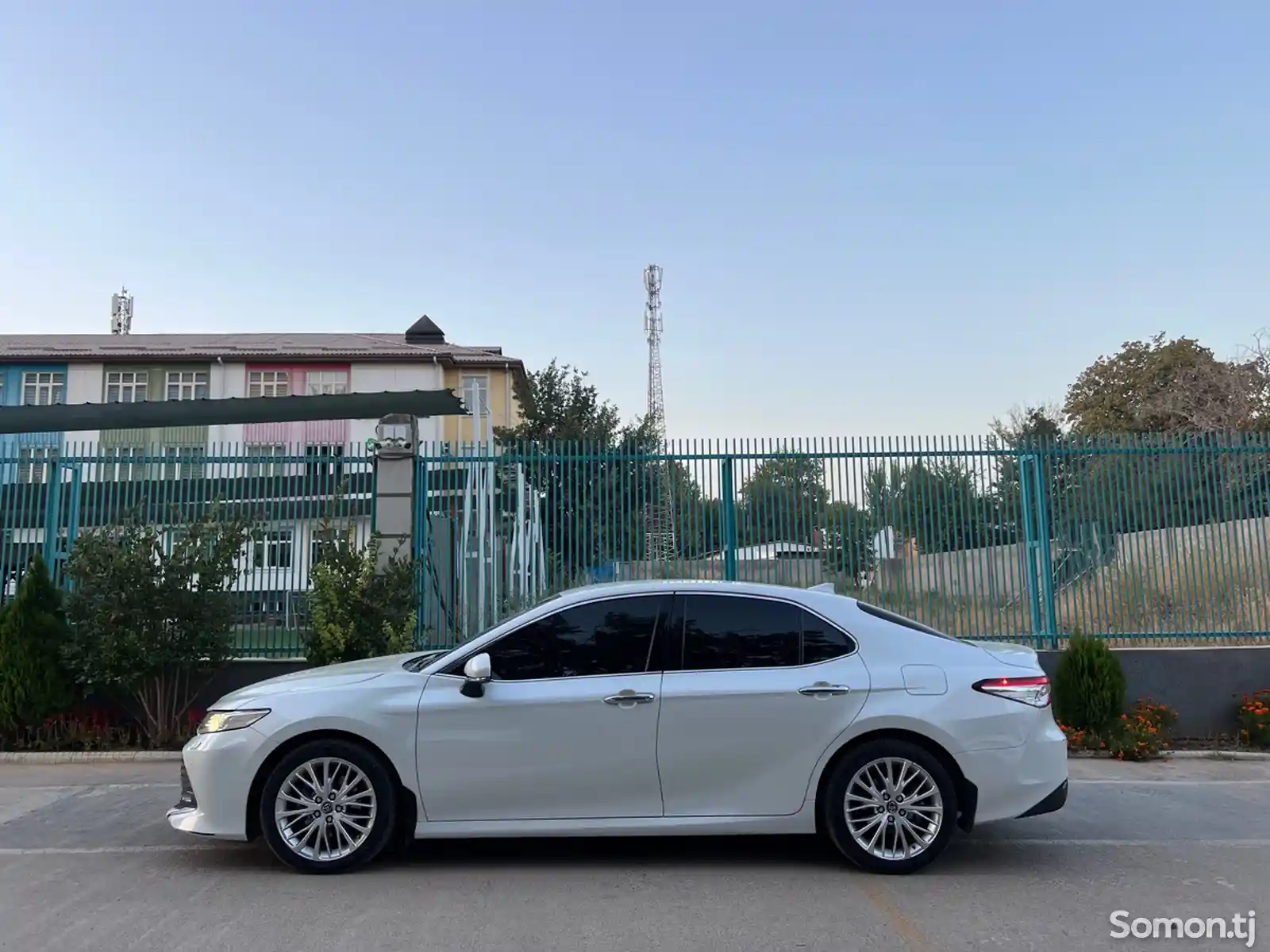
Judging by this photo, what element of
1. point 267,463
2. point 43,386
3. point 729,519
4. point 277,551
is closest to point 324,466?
point 267,463

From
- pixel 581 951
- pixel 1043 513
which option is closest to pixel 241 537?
pixel 581 951

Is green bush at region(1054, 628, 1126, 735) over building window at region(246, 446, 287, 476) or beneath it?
beneath

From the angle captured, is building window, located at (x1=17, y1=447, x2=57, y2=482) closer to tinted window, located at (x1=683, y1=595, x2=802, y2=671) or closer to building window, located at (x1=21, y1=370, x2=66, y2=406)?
tinted window, located at (x1=683, y1=595, x2=802, y2=671)

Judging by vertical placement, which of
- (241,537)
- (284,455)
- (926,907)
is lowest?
(926,907)

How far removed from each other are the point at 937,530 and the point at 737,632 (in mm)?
5965

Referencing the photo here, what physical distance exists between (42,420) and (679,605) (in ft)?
28.8

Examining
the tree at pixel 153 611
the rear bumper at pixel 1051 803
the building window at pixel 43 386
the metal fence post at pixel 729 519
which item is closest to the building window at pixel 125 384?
the building window at pixel 43 386

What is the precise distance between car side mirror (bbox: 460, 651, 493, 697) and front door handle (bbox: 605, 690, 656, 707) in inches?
26.5

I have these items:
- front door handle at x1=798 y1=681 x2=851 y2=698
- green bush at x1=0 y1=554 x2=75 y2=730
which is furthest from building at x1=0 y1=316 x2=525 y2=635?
front door handle at x1=798 y1=681 x2=851 y2=698

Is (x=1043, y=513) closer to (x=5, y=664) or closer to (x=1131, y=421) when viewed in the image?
(x=5, y=664)

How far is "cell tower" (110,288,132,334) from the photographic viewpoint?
53406 mm

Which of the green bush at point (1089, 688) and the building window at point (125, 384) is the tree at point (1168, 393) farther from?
the building window at point (125, 384)

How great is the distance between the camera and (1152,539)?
439 inches

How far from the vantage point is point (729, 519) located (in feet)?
36.1
